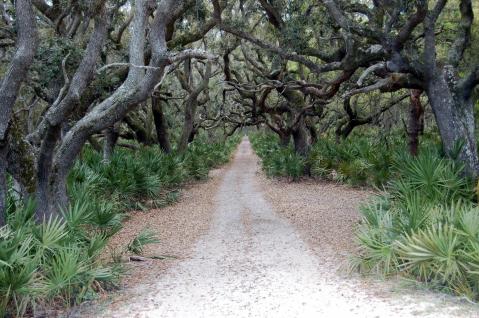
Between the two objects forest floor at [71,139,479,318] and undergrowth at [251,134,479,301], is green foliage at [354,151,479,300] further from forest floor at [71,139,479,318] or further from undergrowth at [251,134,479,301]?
forest floor at [71,139,479,318]

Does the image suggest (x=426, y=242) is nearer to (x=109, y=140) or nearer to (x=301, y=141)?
(x=109, y=140)

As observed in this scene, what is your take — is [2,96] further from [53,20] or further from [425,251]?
[53,20]

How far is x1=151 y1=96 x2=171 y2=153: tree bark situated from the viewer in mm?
18266

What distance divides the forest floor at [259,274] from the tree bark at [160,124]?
6.68 meters

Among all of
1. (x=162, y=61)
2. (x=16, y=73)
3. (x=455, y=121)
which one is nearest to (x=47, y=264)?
(x=16, y=73)

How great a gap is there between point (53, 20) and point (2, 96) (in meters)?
7.03

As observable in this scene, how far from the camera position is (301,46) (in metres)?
10.8

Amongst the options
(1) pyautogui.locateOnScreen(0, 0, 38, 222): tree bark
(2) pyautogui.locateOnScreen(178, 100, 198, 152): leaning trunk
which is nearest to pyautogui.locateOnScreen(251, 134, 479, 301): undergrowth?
(1) pyautogui.locateOnScreen(0, 0, 38, 222): tree bark

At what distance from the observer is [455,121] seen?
30.5 ft

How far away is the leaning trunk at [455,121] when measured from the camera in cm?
909

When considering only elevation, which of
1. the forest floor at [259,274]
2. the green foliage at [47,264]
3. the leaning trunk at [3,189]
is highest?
the leaning trunk at [3,189]

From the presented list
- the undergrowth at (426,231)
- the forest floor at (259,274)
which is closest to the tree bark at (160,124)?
the forest floor at (259,274)

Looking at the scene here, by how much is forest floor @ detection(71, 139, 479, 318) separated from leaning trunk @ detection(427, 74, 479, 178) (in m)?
2.56

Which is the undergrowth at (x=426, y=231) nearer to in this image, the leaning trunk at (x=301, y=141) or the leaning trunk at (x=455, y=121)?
the leaning trunk at (x=455, y=121)
